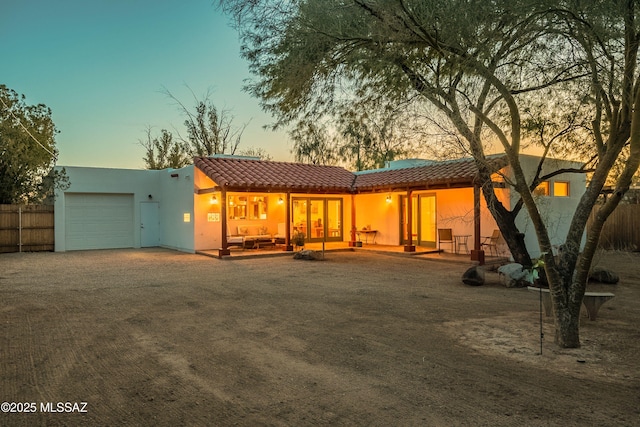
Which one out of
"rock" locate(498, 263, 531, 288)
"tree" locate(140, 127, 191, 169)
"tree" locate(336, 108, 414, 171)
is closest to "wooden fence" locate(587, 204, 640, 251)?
"rock" locate(498, 263, 531, 288)

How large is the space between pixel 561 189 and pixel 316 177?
9.01 metres

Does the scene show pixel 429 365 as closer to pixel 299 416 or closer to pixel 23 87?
pixel 299 416

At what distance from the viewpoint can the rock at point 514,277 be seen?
9195 millimetres

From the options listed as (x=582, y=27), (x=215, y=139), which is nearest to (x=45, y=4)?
(x=582, y=27)

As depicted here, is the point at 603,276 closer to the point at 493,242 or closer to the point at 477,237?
the point at 477,237

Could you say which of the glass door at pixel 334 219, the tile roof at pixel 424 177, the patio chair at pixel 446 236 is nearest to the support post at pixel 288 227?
the tile roof at pixel 424 177

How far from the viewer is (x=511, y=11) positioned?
4.90 metres

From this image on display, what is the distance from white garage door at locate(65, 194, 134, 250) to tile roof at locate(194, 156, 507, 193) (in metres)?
5.28

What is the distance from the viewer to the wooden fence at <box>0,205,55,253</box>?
16.9 meters

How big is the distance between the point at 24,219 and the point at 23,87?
13040mm

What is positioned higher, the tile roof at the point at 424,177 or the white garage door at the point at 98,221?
the tile roof at the point at 424,177

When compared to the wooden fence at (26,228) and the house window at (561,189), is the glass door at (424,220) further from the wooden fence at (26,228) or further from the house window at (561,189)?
the wooden fence at (26,228)

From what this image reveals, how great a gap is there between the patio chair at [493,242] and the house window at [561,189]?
9.87 feet

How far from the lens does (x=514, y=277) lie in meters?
9.21
